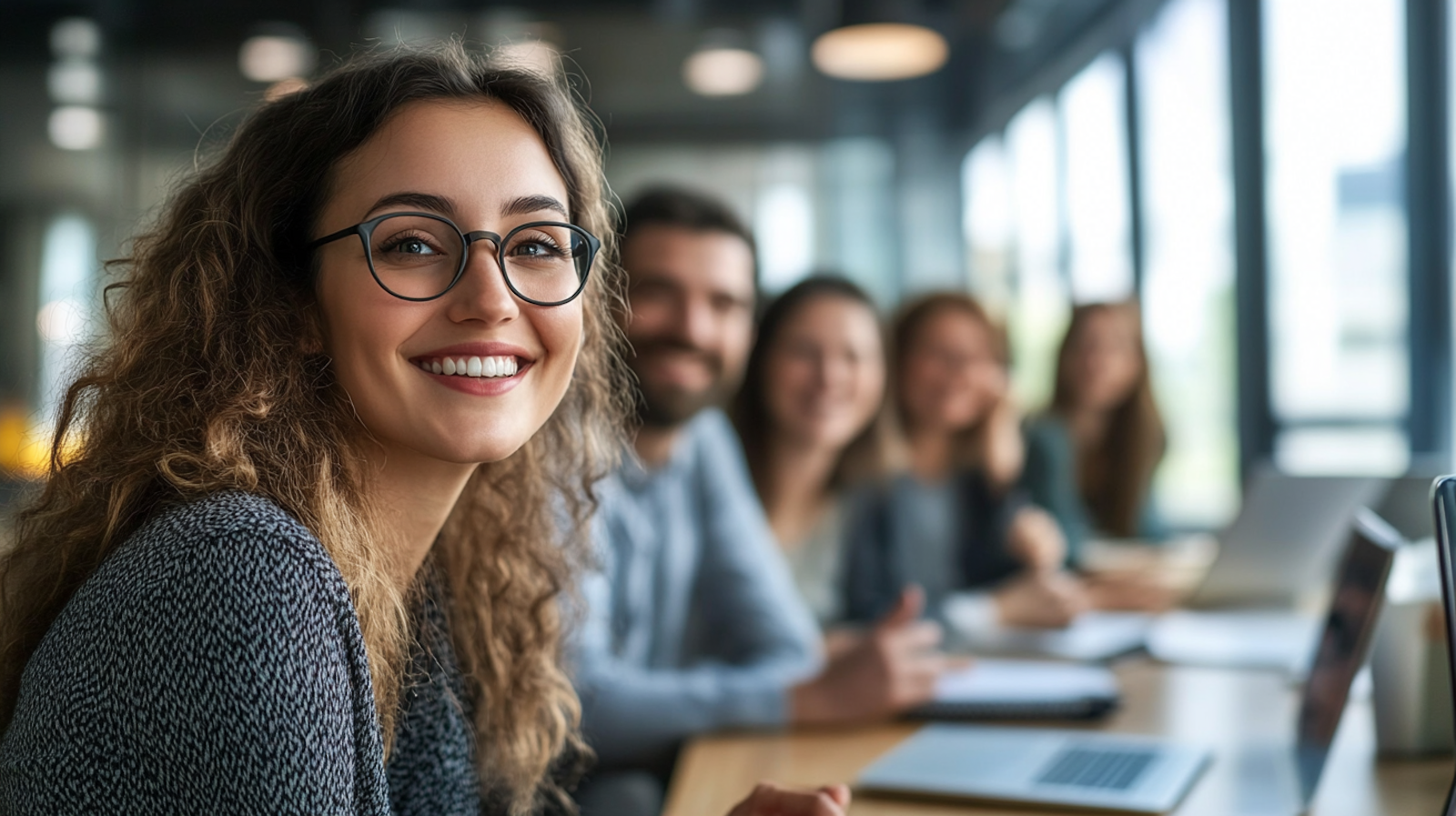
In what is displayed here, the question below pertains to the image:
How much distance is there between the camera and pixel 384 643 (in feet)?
3.43

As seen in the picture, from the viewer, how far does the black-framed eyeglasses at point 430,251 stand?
3.21 ft

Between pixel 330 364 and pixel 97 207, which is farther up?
pixel 97 207

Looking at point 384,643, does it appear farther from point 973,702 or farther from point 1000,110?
point 1000,110

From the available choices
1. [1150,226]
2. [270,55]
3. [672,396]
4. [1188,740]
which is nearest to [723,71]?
[270,55]

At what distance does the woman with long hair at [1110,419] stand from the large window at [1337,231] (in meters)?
0.69

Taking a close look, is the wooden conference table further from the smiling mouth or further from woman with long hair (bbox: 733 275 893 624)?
woman with long hair (bbox: 733 275 893 624)

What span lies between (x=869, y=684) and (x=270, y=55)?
4.07m

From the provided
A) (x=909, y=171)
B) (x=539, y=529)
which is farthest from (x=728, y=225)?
(x=909, y=171)

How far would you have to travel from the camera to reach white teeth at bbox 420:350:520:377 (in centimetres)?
101

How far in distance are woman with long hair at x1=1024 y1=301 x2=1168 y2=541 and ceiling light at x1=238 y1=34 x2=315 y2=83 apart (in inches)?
127

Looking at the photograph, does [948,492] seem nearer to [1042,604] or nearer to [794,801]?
[1042,604]

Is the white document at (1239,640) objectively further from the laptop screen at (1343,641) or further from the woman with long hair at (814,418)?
the woman with long hair at (814,418)

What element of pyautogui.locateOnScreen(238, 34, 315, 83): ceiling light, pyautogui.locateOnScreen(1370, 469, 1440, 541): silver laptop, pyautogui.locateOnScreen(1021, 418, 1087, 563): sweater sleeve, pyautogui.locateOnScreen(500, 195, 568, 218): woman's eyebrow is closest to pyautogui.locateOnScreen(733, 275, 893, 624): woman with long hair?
pyautogui.locateOnScreen(1021, 418, 1087, 563): sweater sleeve

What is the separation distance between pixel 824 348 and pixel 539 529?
4.61 feet
